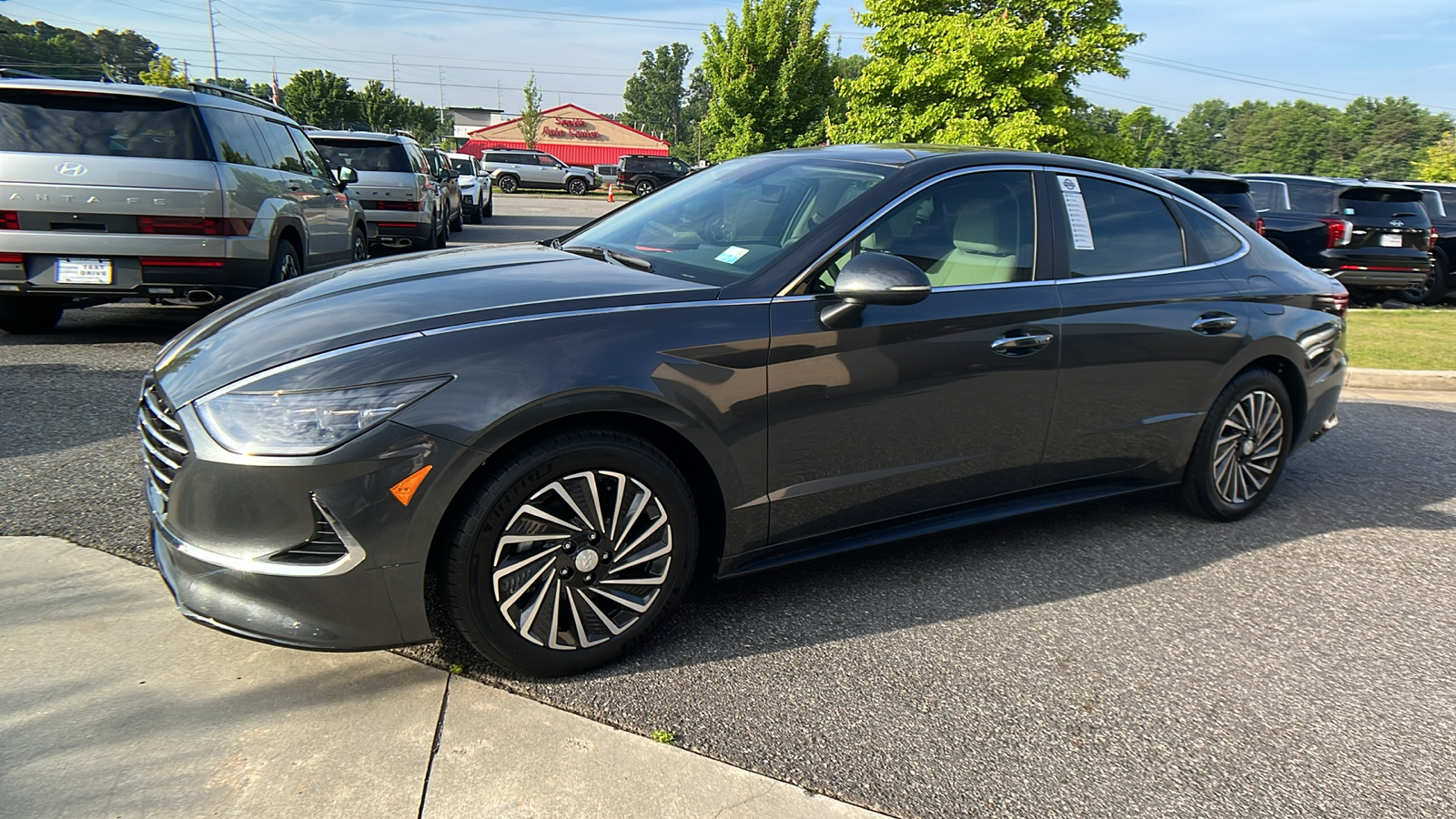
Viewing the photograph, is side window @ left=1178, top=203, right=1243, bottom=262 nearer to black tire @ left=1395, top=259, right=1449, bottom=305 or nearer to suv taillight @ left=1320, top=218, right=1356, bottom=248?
suv taillight @ left=1320, top=218, right=1356, bottom=248

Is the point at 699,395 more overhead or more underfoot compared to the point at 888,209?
more underfoot

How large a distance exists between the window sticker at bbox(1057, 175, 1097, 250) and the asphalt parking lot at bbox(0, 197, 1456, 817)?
1324 mm

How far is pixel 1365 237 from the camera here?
531 inches

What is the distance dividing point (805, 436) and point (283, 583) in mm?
1629

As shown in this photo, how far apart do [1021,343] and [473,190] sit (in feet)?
67.2

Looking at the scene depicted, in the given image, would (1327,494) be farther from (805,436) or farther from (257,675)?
(257,675)

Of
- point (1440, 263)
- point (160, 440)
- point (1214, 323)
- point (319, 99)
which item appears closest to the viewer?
point (160, 440)

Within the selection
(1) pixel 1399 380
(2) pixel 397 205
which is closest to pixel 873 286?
(1) pixel 1399 380

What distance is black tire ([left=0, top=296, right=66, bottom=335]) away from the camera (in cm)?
751

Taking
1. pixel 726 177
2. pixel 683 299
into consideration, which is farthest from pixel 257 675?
pixel 726 177

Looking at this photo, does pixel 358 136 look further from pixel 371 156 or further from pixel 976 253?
pixel 976 253

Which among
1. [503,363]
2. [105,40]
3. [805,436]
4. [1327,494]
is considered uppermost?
[105,40]

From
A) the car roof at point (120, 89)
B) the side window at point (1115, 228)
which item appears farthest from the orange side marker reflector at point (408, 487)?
the car roof at point (120, 89)

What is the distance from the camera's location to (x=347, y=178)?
31.7ft
